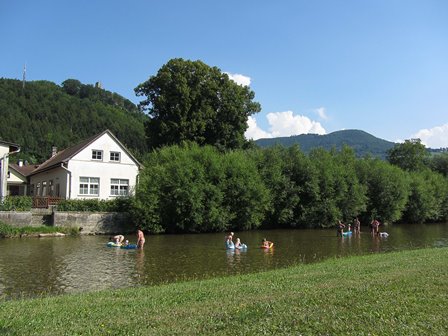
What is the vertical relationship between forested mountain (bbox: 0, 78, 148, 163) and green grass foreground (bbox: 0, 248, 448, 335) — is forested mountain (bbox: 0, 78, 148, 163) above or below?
above

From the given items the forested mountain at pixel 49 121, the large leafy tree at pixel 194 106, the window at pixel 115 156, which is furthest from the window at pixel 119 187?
the forested mountain at pixel 49 121

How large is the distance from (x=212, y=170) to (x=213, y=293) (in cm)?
2964

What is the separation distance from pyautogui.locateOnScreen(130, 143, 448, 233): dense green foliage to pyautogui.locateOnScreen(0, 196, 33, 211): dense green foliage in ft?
27.4

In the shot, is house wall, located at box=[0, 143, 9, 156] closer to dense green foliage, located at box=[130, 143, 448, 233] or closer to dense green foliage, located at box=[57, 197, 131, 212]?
dense green foliage, located at box=[57, 197, 131, 212]

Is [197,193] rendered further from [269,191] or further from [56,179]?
[56,179]

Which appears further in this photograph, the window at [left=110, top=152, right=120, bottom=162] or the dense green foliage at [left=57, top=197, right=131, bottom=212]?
the window at [left=110, top=152, right=120, bottom=162]

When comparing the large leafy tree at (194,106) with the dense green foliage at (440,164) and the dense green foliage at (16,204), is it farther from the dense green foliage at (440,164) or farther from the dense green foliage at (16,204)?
the dense green foliage at (440,164)

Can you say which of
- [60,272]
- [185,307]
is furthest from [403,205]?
[185,307]

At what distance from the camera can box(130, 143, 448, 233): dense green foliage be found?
1469 inches

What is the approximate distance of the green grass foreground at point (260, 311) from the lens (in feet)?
21.3

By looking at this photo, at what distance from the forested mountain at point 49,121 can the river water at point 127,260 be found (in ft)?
221

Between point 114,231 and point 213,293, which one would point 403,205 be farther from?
point 213,293

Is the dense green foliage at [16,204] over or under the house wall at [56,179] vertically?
under

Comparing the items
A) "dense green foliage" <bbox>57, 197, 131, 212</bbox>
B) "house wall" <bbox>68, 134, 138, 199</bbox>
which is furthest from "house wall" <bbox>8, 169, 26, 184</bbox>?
"dense green foliage" <bbox>57, 197, 131, 212</bbox>
